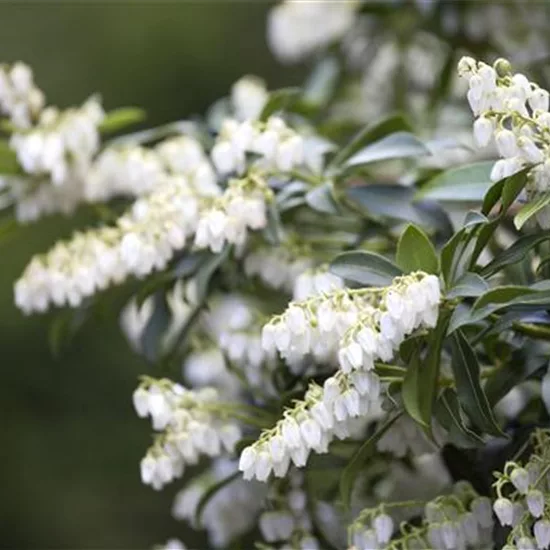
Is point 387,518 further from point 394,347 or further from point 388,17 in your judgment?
point 388,17

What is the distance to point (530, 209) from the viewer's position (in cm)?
63

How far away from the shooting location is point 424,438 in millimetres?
756

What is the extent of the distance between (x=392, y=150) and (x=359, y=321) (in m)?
0.22

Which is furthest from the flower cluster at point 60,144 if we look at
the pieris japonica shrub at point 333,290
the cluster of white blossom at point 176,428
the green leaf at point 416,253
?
the green leaf at point 416,253

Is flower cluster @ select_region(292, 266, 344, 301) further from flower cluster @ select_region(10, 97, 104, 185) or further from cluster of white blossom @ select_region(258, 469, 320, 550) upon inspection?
flower cluster @ select_region(10, 97, 104, 185)

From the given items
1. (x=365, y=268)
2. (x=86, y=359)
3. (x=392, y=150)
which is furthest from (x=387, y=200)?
(x=86, y=359)

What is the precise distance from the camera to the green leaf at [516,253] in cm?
65

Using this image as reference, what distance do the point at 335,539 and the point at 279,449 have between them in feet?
0.71

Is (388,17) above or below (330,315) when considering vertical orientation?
above

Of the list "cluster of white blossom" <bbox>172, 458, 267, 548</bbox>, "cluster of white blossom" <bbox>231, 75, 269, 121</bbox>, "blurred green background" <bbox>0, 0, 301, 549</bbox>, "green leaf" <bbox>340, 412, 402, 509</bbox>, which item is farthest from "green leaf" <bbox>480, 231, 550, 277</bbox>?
"blurred green background" <bbox>0, 0, 301, 549</bbox>

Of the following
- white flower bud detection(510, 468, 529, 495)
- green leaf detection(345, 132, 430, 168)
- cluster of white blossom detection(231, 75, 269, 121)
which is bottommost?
white flower bud detection(510, 468, 529, 495)

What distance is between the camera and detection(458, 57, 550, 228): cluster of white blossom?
2.02 feet

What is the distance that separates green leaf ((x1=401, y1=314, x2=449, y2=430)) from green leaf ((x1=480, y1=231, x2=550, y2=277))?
4 centimetres

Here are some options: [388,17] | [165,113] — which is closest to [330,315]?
[388,17]
